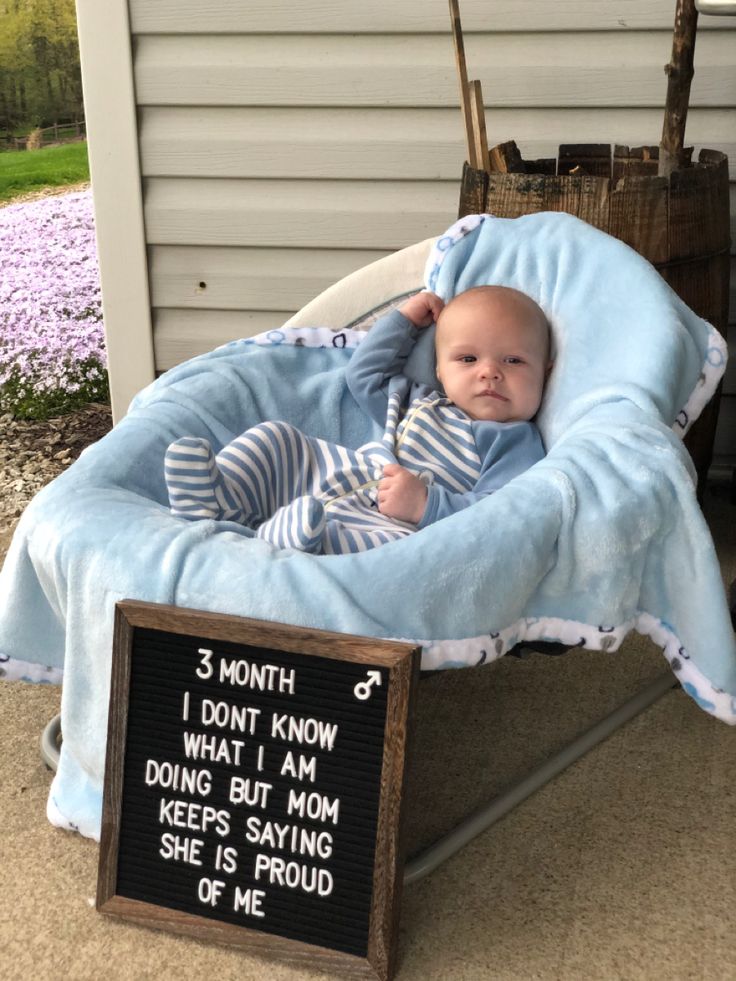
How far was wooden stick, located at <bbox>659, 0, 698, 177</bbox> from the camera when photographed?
6.64 ft

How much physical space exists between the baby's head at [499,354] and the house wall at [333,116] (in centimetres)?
90

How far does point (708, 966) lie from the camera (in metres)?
1.31

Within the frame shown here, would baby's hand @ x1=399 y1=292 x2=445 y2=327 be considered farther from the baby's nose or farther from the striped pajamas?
the baby's nose

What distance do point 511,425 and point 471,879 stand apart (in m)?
0.70

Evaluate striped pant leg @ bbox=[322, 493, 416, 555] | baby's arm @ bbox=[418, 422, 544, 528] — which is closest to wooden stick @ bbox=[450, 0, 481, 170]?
baby's arm @ bbox=[418, 422, 544, 528]

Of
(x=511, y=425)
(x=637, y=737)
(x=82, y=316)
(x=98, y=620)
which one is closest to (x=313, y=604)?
(x=98, y=620)

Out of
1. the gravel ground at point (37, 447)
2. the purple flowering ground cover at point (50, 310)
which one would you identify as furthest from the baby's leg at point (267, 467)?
the purple flowering ground cover at point (50, 310)

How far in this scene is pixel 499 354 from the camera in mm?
1755

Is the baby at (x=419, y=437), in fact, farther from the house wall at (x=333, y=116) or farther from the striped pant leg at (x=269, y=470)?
the house wall at (x=333, y=116)

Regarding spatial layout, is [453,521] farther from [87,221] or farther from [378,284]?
[87,221]

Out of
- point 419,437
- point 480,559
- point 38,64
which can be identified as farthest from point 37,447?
point 480,559

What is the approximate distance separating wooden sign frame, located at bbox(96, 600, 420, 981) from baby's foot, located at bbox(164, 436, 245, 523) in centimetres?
20

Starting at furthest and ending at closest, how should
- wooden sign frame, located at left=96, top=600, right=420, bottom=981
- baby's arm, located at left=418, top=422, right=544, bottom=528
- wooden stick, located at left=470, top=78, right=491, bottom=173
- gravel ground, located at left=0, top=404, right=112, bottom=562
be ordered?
1. gravel ground, located at left=0, top=404, right=112, bottom=562
2. wooden stick, located at left=470, top=78, right=491, bottom=173
3. baby's arm, located at left=418, top=422, right=544, bottom=528
4. wooden sign frame, located at left=96, top=600, right=420, bottom=981

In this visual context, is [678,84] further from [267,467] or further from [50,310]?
[50,310]
